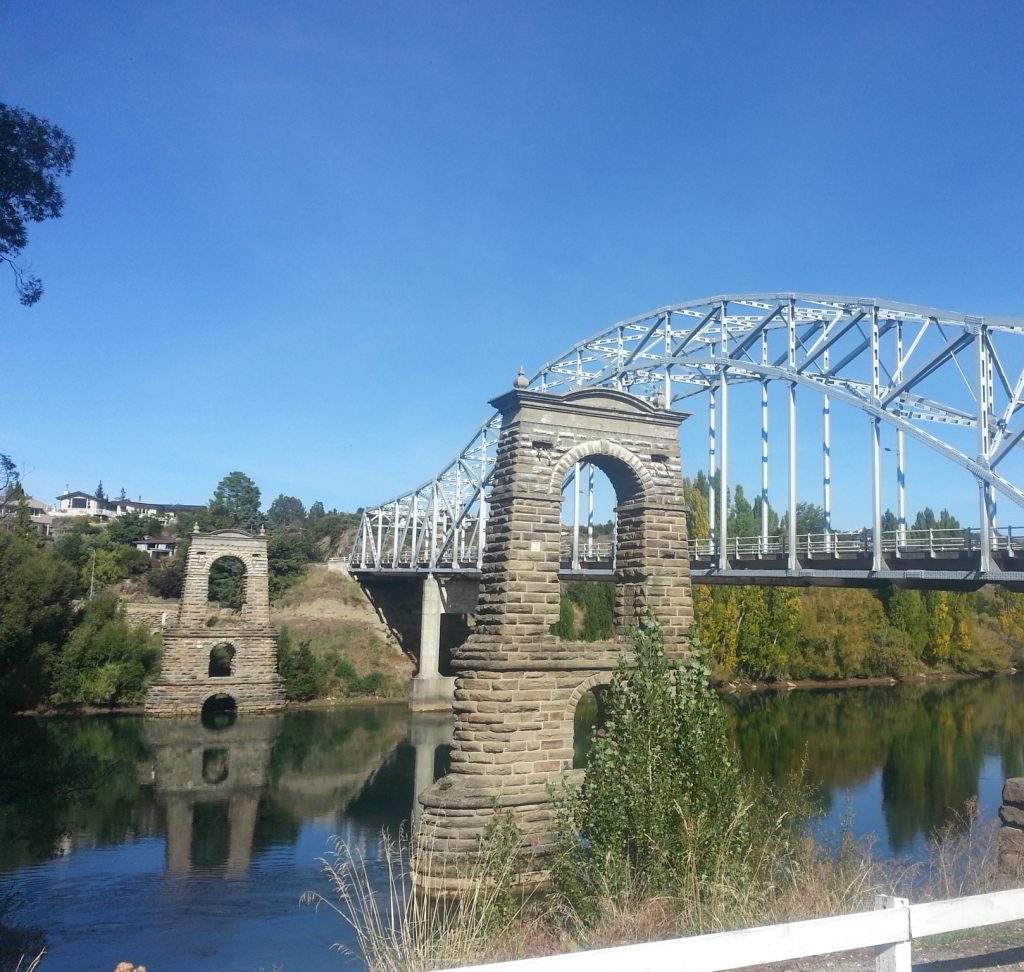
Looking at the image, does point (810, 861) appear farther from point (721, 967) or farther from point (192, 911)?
point (192, 911)

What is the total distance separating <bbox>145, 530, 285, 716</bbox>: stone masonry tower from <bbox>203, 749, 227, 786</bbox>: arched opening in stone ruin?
6878 millimetres

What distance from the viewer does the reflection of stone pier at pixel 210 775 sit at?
16.4 metres

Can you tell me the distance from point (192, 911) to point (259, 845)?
4.41 meters

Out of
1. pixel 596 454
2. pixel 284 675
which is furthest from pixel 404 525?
pixel 596 454

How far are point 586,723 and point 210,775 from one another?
15228 mm

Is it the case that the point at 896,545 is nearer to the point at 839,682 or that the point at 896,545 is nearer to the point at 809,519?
the point at 839,682

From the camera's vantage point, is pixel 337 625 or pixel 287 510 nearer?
pixel 337 625

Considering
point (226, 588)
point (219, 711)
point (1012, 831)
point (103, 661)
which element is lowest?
point (219, 711)

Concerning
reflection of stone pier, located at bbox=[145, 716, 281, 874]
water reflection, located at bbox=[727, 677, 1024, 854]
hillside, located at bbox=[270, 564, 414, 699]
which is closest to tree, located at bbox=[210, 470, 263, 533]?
hillside, located at bbox=[270, 564, 414, 699]

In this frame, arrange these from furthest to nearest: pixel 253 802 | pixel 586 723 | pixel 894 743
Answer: pixel 586 723
pixel 894 743
pixel 253 802

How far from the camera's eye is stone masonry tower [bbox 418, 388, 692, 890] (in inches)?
450

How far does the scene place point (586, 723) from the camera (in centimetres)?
3400

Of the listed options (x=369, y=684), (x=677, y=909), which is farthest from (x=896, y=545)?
(x=369, y=684)

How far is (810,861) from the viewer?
A: 770 cm
